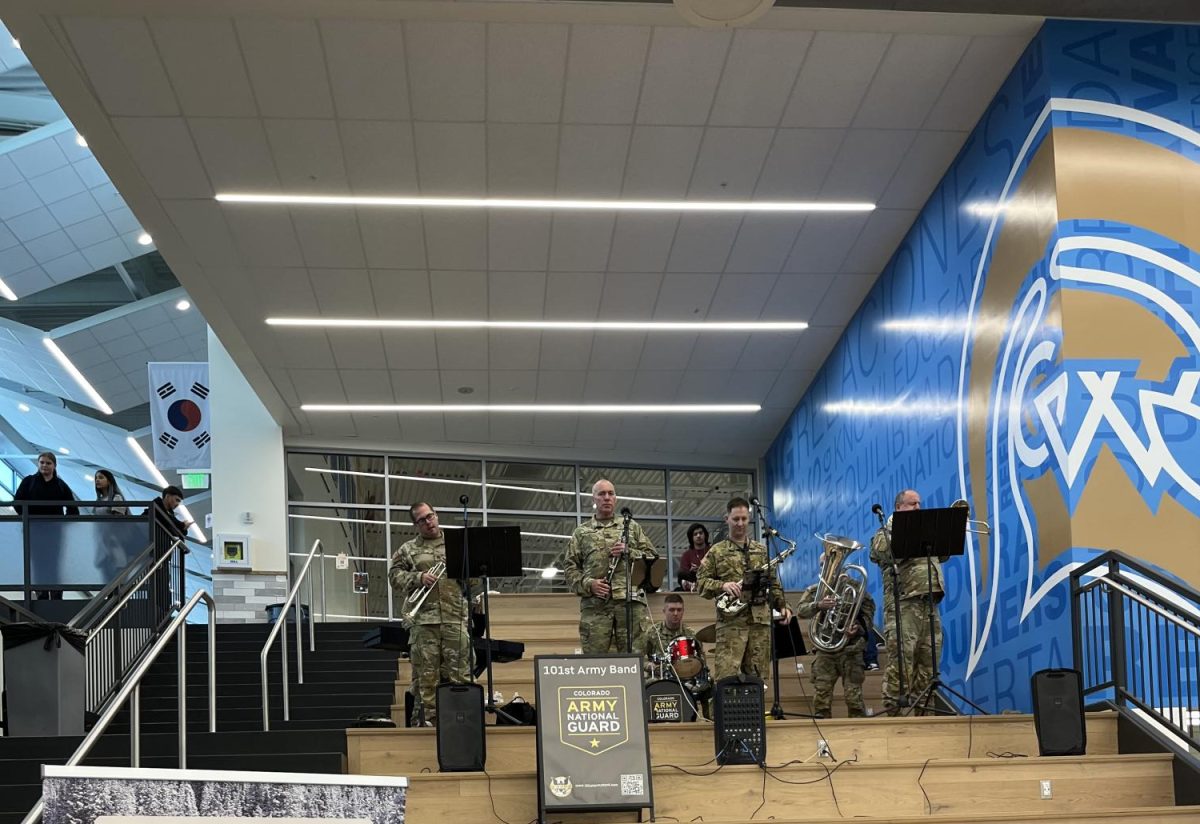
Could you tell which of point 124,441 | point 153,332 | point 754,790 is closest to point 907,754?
point 754,790

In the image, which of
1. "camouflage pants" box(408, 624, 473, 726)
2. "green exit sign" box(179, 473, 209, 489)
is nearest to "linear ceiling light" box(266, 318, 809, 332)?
"camouflage pants" box(408, 624, 473, 726)

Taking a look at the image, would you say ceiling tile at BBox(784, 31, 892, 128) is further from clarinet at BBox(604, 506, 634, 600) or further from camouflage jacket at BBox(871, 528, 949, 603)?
clarinet at BBox(604, 506, 634, 600)

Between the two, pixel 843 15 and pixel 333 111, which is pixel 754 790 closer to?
pixel 843 15

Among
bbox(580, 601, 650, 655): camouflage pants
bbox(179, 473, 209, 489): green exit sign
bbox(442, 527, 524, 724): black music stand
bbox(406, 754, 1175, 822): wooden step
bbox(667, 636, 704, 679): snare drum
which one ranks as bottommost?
bbox(406, 754, 1175, 822): wooden step

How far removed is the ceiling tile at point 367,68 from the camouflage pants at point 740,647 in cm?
421

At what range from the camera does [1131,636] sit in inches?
305

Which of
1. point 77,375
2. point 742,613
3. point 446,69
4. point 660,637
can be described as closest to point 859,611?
point 742,613

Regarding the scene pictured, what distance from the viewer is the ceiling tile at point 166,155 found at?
975 centimetres

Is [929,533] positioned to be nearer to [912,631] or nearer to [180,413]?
[912,631]

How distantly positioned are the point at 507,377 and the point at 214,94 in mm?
6209

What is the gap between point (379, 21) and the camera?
8.63 meters

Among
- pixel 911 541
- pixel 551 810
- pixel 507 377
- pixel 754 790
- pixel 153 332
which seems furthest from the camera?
pixel 153 332

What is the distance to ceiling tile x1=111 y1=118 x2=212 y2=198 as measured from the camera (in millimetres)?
9750

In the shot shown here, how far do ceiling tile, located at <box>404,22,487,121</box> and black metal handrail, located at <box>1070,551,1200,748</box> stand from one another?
495 centimetres
